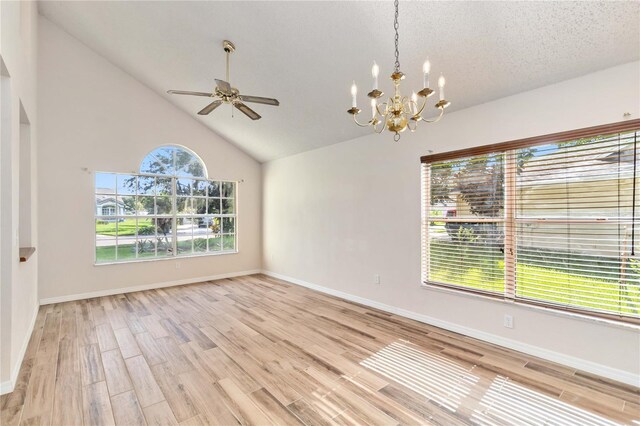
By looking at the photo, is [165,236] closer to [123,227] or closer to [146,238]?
[146,238]

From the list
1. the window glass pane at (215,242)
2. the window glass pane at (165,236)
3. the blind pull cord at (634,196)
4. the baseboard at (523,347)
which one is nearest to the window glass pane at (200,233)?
the window glass pane at (215,242)

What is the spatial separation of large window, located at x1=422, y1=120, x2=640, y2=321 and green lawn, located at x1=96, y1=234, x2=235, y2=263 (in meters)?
4.28

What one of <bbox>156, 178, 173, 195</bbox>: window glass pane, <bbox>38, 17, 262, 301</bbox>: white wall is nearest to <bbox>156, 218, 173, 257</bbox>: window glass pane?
<bbox>38, 17, 262, 301</bbox>: white wall

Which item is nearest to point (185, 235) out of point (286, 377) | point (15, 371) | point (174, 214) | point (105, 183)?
point (174, 214)

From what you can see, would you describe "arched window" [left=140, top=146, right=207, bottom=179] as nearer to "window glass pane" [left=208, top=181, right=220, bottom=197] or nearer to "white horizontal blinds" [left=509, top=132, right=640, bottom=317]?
"window glass pane" [left=208, top=181, right=220, bottom=197]

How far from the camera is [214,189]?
241 inches

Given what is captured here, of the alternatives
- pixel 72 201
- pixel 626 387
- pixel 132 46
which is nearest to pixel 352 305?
pixel 626 387

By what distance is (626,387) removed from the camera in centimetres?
227

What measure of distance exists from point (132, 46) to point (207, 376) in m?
4.57

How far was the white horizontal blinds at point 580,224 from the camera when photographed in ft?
7.85

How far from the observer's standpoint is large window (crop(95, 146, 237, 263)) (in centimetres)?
499

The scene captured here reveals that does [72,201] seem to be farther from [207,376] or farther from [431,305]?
[431,305]

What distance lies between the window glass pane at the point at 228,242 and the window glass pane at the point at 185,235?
2.27 ft

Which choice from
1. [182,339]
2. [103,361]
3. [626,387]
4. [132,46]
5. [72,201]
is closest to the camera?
[626,387]
